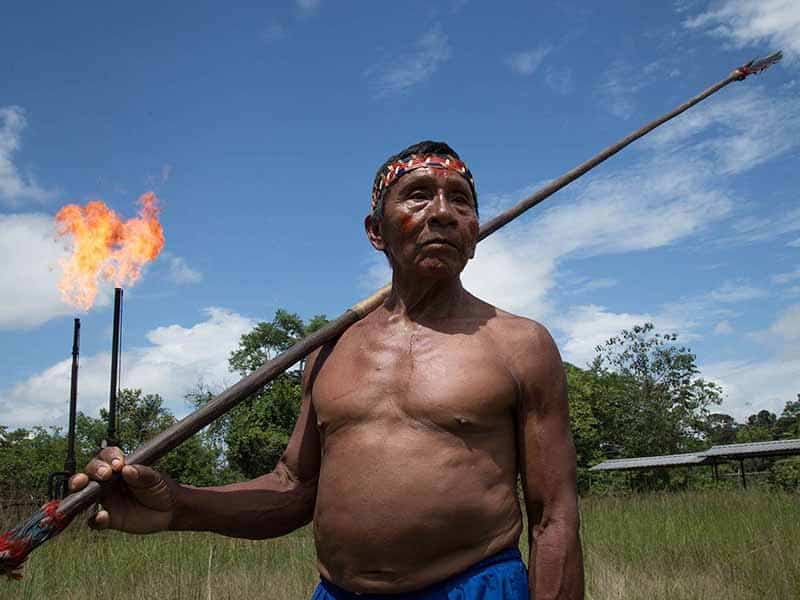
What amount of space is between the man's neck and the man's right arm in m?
0.35

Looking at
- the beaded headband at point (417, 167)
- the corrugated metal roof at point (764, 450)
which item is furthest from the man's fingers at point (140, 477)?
the corrugated metal roof at point (764, 450)

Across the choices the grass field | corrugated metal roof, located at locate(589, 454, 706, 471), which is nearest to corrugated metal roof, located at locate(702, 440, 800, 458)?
corrugated metal roof, located at locate(589, 454, 706, 471)

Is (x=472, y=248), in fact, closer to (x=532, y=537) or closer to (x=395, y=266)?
(x=395, y=266)

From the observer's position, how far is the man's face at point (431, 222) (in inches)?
82.7

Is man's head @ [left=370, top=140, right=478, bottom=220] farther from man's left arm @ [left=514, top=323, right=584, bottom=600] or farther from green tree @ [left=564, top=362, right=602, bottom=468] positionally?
green tree @ [left=564, top=362, right=602, bottom=468]

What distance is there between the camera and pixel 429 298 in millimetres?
2205

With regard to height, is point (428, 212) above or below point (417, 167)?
below

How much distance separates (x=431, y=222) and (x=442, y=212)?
42 mm

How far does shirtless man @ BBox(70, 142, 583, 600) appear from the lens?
1812 mm

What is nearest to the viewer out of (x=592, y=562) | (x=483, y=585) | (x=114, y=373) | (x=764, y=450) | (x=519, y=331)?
(x=483, y=585)

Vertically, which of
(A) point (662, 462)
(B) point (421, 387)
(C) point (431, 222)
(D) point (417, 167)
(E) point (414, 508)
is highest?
(A) point (662, 462)

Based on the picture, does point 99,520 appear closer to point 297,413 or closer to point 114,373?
point 114,373

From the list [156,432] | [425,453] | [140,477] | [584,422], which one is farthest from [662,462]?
[140,477]

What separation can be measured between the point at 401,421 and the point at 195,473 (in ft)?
105
